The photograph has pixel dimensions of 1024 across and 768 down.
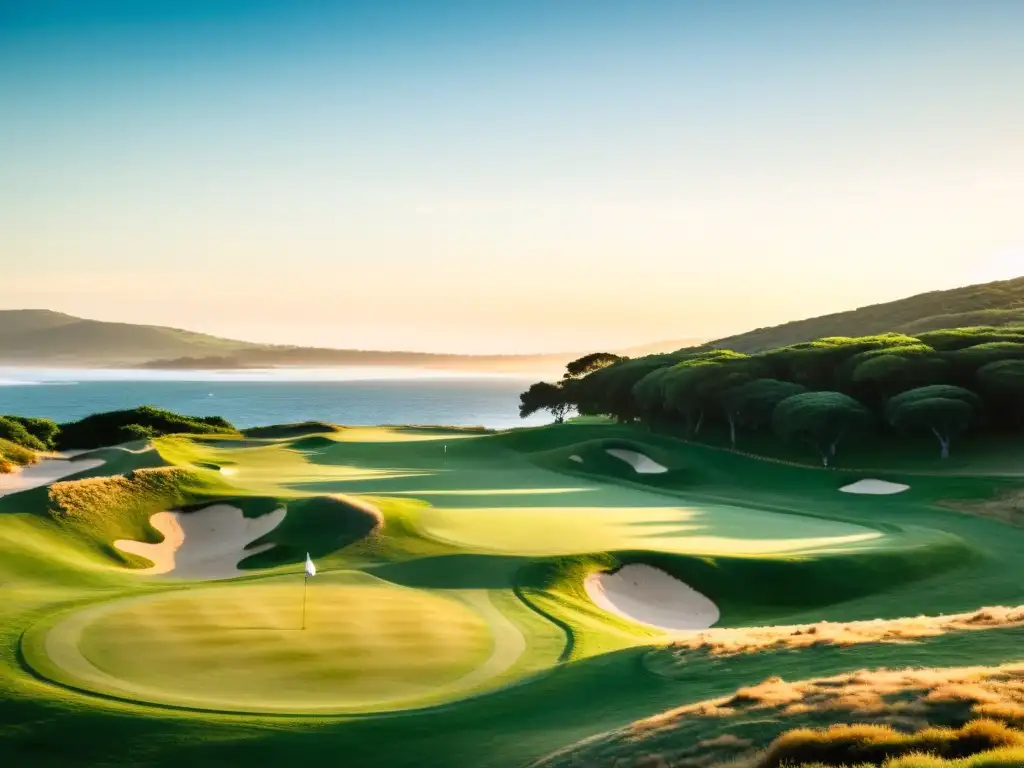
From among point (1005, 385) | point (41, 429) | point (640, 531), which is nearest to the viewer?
point (640, 531)

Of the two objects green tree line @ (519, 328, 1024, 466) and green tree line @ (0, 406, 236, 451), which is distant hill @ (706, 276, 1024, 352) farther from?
green tree line @ (0, 406, 236, 451)

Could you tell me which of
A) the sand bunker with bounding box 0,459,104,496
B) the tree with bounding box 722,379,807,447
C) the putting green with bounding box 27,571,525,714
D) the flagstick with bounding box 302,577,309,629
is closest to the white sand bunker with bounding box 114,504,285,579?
the flagstick with bounding box 302,577,309,629

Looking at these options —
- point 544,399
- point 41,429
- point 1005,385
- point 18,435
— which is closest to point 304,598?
point 1005,385

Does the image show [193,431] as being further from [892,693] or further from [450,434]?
[892,693]

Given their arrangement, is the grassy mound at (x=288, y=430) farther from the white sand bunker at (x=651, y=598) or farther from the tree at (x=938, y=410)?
the white sand bunker at (x=651, y=598)

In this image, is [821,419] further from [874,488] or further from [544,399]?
[544,399]

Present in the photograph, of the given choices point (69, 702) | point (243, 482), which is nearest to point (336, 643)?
point (69, 702)

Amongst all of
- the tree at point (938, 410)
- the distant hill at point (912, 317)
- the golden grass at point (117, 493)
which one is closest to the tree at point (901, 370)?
the tree at point (938, 410)

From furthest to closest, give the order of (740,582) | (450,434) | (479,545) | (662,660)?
(450,434) → (479,545) → (740,582) → (662,660)
